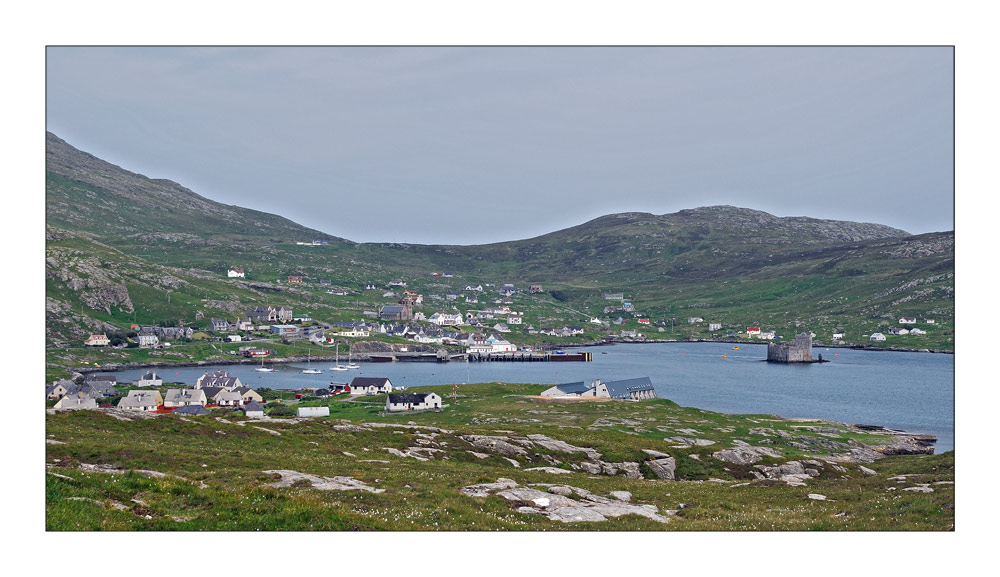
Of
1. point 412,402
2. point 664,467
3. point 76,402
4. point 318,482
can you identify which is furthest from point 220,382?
point 318,482

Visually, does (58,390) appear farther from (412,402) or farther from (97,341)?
(97,341)

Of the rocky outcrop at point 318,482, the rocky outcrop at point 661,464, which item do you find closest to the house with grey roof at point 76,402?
the rocky outcrop at point 318,482

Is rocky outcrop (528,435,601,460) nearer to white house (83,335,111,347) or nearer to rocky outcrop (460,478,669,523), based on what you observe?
rocky outcrop (460,478,669,523)

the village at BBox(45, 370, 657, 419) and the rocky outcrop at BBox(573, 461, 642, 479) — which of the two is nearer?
the rocky outcrop at BBox(573, 461, 642, 479)

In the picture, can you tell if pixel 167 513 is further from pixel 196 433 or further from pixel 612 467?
pixel 612 467

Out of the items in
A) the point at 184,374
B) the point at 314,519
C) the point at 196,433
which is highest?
the point at 314,519

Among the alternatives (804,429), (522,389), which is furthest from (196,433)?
(522,389)

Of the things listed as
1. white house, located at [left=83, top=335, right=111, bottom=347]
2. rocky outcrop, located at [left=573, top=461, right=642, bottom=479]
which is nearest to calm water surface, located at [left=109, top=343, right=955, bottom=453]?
white house, located at [left=83, top=335, right=111, bottom=347]
